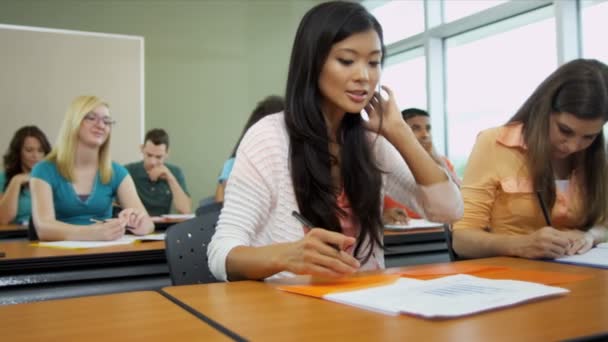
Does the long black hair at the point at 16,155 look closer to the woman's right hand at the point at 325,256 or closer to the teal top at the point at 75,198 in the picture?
the teal top at the point at 75,198

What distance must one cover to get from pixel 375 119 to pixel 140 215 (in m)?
1.43

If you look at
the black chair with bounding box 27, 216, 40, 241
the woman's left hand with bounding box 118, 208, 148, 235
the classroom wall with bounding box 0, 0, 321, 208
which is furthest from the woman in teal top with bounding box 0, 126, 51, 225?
the woman's left hand with bounding box 118, 208, 148, 235

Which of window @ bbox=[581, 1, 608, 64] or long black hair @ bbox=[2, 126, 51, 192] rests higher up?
window @ bbox=[581, 1, 608, 64]

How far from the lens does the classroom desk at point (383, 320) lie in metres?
0.72

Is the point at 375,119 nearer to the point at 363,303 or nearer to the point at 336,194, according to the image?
the point at 336,194

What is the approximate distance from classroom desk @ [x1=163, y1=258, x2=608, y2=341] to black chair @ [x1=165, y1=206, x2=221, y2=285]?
37 centimetres

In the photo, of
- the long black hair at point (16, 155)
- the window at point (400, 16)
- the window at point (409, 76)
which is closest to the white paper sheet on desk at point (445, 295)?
the long black hair at point (16, 155)

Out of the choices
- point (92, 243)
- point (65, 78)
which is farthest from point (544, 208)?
point (65, 78)

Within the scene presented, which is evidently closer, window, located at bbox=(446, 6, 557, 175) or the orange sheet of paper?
the orange sheet of paper

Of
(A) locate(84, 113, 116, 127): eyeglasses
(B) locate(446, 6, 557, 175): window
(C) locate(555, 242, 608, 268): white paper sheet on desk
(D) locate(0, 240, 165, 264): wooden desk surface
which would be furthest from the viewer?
(B) locate(446, 6, 557, 175): window

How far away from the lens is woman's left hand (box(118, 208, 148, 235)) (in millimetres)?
2521

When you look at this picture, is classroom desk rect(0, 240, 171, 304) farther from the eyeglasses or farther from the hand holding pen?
the hand holding pen

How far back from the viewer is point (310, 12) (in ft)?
4.72

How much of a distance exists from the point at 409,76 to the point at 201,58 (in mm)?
2077
